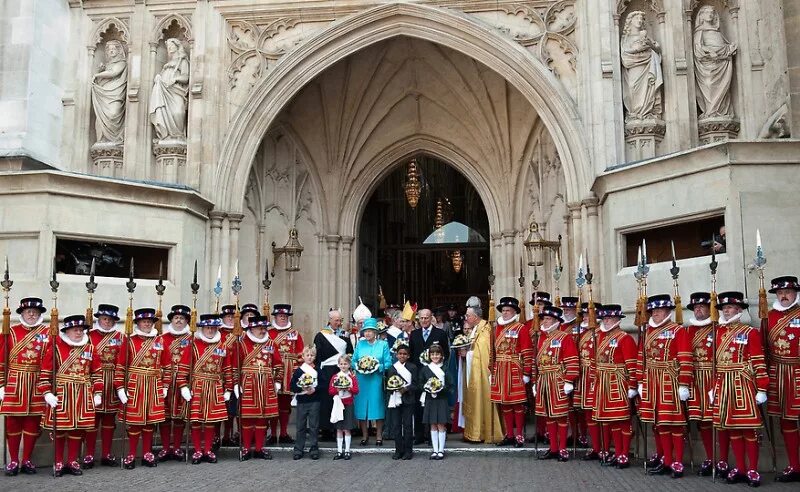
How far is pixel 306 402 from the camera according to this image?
321 inches

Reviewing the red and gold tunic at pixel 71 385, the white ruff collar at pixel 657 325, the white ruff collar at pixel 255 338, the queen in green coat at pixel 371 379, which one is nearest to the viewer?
the white ruff collar at pixel 657 325

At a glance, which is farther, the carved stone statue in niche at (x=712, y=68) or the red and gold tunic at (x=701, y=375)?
the carved stone statue in niche at (x=712, y=68)

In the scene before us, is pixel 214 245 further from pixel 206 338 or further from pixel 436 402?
pixel 436 402

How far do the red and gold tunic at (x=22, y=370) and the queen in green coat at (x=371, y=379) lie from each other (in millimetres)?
3281

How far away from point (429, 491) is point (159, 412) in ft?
9.71

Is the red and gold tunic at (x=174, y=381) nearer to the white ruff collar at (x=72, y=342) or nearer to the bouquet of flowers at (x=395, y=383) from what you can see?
the white ruff collar at (x=72, y=342)

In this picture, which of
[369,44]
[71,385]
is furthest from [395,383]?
[369,44]

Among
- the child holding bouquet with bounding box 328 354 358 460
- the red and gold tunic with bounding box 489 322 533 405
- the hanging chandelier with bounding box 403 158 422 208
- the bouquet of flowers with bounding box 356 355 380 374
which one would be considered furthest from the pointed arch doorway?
the child holding bouquet with bounding box 328 354 358 460

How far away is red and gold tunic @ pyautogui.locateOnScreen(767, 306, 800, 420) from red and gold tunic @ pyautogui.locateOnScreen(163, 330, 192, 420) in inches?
216

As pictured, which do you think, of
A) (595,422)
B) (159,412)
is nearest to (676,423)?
(595,422)

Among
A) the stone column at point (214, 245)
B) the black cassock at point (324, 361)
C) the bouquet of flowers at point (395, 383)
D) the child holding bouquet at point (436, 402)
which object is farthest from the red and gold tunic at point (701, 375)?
the stone column at point (214, 245)

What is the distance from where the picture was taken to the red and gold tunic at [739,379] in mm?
6348

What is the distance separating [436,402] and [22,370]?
4.01 metres

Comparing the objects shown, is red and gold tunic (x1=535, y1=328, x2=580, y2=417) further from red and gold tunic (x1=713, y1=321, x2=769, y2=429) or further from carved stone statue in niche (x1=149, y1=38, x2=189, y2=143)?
carved stone statue in niche (x1=149, y1=38, x2=189, y2=143)
